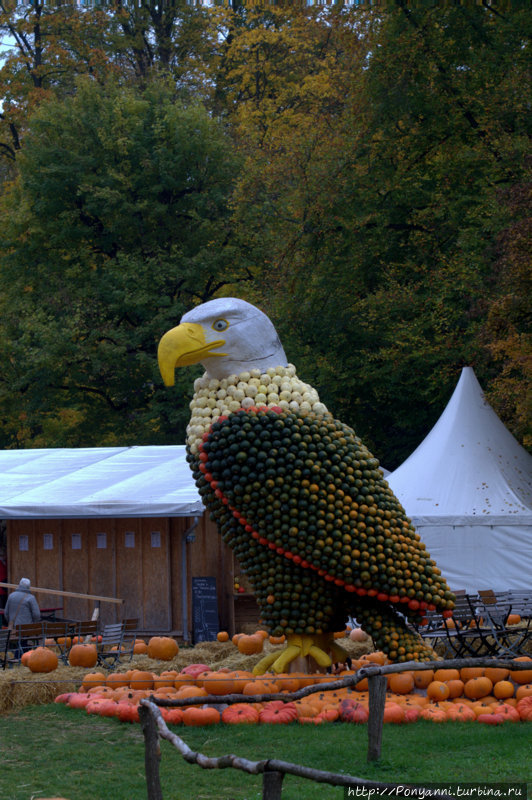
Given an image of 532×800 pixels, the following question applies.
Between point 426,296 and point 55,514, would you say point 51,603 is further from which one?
point 426,296

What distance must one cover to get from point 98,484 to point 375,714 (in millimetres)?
10215

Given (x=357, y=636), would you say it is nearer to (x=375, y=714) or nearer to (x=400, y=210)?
(x=375, y=714)

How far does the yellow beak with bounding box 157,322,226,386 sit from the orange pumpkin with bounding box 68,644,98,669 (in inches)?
150

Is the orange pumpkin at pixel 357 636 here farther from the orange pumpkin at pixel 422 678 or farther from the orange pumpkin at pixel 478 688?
the orange pumpkin at pixel 478 688

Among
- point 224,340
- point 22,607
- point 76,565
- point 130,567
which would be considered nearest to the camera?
point 224,340

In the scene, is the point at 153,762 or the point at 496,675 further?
the point at 496,675

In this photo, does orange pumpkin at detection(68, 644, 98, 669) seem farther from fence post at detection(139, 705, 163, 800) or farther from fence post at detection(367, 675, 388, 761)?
fence post at detection(139, 705, 163, 800)

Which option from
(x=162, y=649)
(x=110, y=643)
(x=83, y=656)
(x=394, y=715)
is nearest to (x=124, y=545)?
(x=110, y=643)

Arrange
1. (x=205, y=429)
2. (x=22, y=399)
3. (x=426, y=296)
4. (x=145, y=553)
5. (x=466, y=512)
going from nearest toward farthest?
1. (x=205, y=429)
2. (x=466, y=512)
3. (x=145, y=553)
4. (x=426, y=296)
5. (x=22, y=399)

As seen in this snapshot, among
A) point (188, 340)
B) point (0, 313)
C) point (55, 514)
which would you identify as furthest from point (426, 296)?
point (0, 313)

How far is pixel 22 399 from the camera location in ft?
94.0

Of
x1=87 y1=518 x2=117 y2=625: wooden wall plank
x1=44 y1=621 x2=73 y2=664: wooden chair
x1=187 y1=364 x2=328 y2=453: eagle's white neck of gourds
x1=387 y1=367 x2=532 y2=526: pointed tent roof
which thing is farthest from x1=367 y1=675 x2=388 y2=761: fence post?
x1=87 y1=518 x2=117 y2=625: wooden wall plank

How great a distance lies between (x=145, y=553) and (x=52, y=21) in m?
22.6

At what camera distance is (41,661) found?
11.1m
